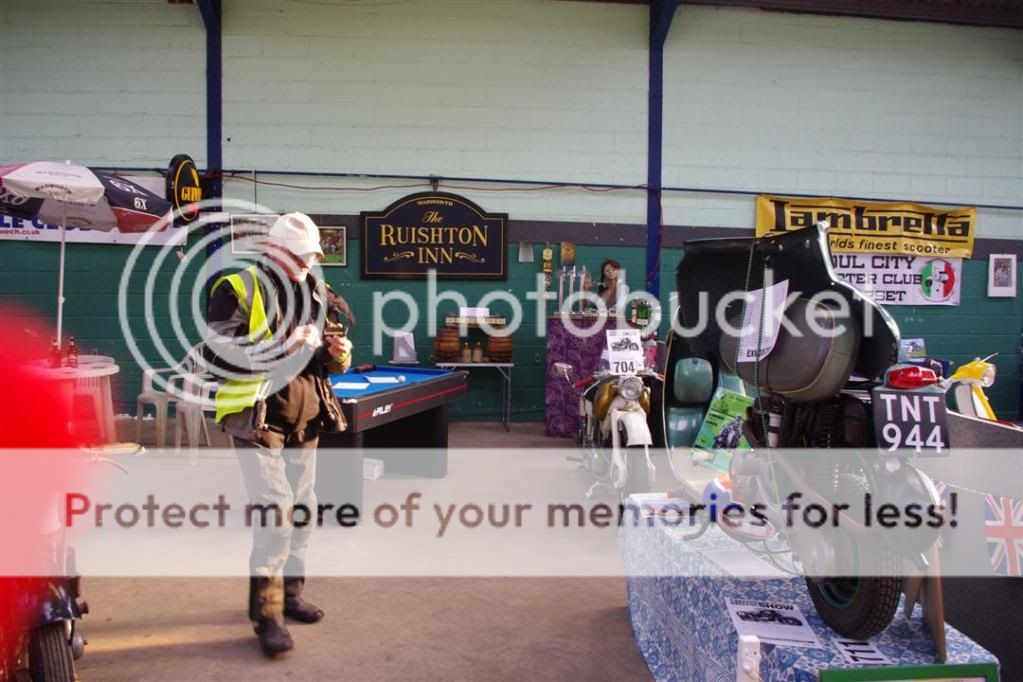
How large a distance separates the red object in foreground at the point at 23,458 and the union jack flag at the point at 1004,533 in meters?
2.36

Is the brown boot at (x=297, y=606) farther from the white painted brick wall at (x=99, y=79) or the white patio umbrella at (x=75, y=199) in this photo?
the white painted brick wall at (x=99, y=79)

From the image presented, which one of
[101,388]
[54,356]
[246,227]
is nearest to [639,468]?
[54,356]

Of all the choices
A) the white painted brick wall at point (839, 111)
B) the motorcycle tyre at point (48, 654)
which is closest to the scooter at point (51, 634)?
the motorcycle tyre at point (48, 654)

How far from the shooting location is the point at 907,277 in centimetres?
850

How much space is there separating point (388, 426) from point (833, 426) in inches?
153

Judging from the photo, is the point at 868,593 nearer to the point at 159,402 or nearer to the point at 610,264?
the point at 159,402

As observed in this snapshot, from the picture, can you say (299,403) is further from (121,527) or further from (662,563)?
(121,527)

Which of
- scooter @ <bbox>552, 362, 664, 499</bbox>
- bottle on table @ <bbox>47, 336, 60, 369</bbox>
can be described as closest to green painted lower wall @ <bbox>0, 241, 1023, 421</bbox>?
bottle on table @ <bbox>47, 336, 60, 369</bbox>

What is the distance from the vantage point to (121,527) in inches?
166

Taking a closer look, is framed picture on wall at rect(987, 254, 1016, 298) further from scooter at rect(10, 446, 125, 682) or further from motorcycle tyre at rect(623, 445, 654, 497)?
scooter at rect(10, 446, 125, 682)

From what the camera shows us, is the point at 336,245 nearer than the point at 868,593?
No

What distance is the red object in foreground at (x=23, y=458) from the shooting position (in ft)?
5.18

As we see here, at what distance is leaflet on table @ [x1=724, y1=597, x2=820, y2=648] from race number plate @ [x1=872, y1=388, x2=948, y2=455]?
50cm

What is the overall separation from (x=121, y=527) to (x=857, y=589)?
3795 mm
